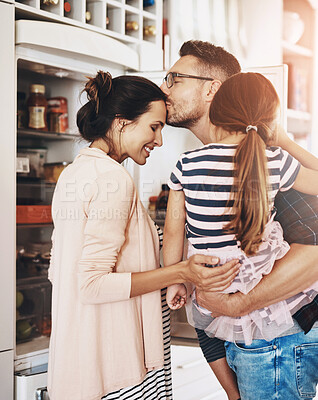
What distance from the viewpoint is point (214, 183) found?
1.16 m

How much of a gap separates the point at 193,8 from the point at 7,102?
3.73 feet

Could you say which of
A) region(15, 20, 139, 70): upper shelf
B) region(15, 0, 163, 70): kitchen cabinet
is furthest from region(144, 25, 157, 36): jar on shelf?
region(15, 20, 139, 70): upper shelf

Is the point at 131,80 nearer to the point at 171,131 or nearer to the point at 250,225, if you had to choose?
the point at 250,225

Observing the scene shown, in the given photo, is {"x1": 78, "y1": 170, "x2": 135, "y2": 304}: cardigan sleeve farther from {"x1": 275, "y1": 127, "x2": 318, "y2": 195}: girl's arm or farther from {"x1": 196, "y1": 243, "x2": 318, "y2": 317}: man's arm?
{"x1": 275, "y1": 127, "x2": 318, "y2": 195}: girl's arm

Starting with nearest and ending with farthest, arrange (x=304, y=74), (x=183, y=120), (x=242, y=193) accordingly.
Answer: (x=242, y=193) → (x=183, y=120) → (x=304, y=74)

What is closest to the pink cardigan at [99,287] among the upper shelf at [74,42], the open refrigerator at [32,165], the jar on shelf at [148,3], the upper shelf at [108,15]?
the open refrigerator at [32,165]

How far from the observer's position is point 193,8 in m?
2.38

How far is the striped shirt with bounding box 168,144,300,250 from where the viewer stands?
A: 1156 millimetres

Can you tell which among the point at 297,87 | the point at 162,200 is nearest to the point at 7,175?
the point at 162,200

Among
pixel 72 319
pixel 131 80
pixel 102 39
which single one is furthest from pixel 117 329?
pixel 102 39

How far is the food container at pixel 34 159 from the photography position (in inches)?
81.7

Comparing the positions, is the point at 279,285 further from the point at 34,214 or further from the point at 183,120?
the point at 34,214

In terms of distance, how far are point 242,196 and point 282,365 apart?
42 cm

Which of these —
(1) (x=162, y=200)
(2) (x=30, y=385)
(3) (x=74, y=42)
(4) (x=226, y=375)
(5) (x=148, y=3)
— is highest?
(5) (x=148, y=3)
